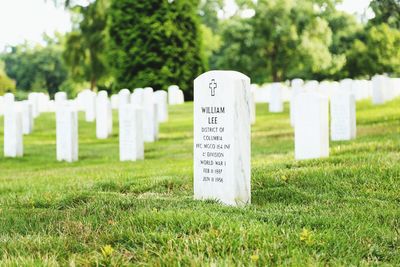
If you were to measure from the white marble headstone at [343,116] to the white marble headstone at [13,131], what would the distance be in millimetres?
7974

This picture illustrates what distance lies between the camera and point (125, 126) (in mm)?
16078

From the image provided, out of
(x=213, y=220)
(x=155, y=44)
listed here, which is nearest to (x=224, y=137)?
(x=213, y=220)

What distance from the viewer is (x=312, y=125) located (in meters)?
12.0

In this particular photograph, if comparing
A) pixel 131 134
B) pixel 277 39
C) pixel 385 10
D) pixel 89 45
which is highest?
pixel 277 39

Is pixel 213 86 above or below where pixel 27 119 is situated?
above

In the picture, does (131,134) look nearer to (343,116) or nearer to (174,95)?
(343,116)

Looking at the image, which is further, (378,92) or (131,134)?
(378,92)

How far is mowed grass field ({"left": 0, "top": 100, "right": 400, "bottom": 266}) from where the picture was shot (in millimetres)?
5078

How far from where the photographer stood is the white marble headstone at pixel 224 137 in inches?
293

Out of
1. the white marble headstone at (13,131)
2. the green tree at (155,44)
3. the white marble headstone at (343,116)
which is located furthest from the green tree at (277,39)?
→ the white marble headstone at (13,131)

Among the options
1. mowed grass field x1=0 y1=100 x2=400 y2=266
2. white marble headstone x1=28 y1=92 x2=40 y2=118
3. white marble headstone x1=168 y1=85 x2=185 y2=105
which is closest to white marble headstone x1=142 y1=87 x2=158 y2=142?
mowed grass field x1=0 y1=100 x2=400 y2=266

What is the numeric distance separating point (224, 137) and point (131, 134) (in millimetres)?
8615

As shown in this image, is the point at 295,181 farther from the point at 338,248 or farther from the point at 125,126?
the point at 125,126

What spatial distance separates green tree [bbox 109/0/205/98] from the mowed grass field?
25.0 m
